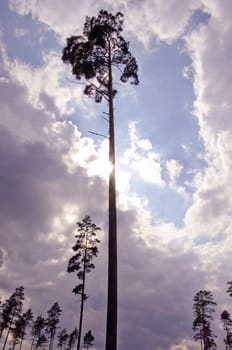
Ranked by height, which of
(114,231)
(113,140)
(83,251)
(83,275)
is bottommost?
(114,231)

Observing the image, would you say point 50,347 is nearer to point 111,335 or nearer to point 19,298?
point 19,298

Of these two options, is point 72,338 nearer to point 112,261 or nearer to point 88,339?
point 88,339

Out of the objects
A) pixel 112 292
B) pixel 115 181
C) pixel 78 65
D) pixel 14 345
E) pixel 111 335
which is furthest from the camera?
pixel 14 345

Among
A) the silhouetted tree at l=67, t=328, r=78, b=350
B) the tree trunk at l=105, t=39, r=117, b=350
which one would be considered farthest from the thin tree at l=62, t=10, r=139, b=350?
the silhouetted tree at l=67, t=328, r=78, b=350

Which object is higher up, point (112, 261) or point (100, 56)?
point (100, 56)

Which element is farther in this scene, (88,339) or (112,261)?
(88,339)

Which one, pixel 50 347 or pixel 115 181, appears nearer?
pixel 115 181

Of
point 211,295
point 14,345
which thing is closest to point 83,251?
point 211,295

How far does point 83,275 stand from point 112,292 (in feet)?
74.1

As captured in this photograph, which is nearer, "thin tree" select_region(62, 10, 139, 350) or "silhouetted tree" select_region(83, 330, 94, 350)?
"thin tree" select_region(62, 10, 139, 350)

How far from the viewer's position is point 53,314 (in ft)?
223

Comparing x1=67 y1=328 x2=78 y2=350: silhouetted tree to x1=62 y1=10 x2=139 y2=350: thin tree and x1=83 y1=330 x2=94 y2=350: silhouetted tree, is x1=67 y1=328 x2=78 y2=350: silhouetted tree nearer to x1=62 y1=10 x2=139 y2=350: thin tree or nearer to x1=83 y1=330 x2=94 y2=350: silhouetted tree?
x1=83 y1=330 x2=94 y2=350: silhouetted tree

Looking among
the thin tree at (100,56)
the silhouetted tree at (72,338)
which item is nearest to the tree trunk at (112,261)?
the thin tree at (100,56)

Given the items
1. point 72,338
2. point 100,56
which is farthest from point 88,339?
point 100,56
